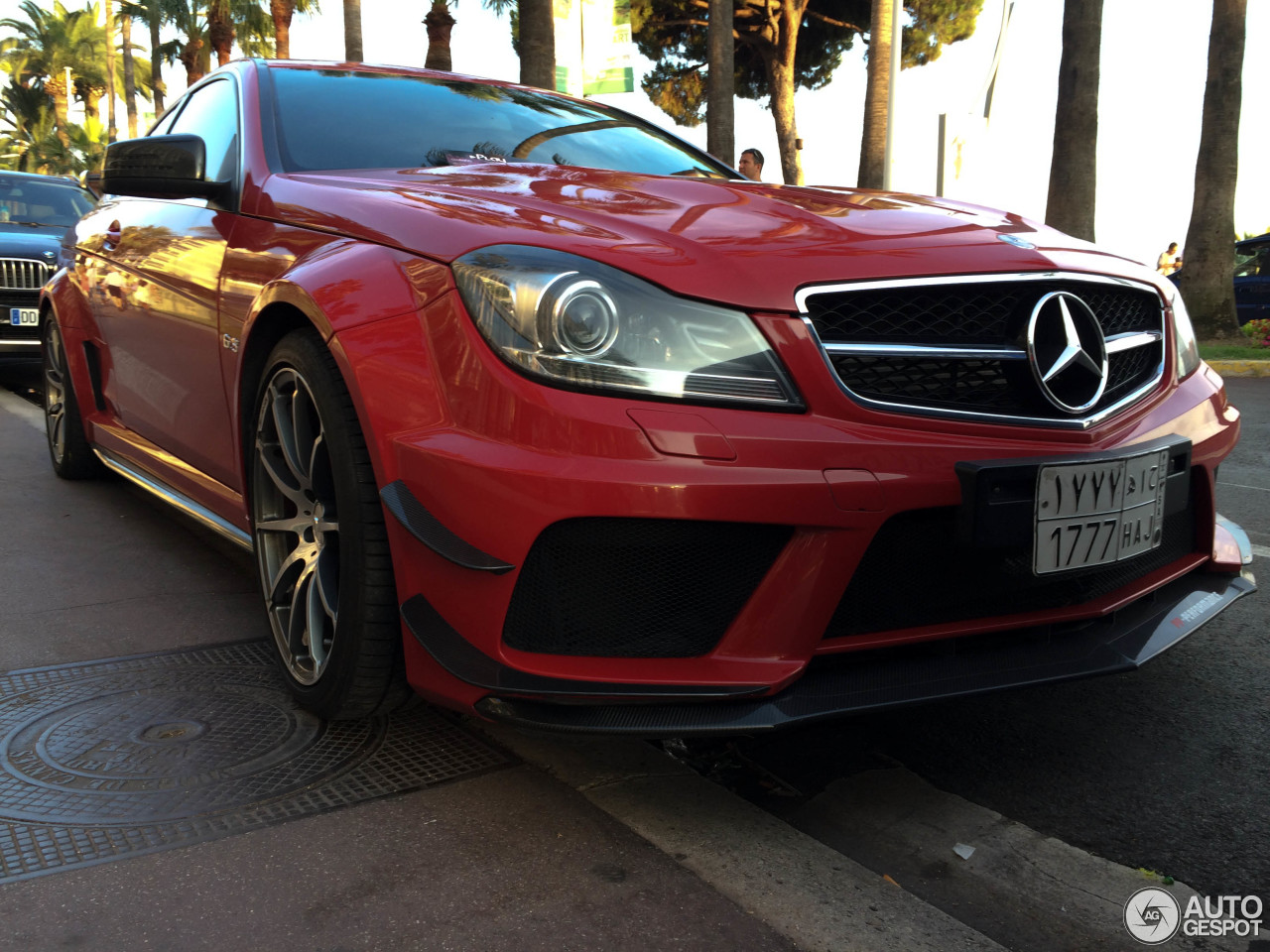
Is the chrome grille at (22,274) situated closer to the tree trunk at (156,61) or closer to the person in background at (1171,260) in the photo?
the person in background at (1171,260)

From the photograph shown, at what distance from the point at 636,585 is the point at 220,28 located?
33.2m

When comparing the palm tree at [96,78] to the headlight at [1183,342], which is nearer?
the headlight at [1183,342]

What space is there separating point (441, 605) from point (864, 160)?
18.3 meters

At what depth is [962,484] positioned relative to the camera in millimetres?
1980

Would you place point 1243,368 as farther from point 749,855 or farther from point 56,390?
point 749,855

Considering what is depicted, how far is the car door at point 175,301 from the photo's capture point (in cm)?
308

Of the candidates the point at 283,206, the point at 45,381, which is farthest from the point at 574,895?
the point at 45,381

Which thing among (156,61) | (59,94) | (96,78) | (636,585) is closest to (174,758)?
(636,585)

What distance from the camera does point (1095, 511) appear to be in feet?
6.91

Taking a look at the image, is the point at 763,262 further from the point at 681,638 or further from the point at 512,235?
the point at 681,638

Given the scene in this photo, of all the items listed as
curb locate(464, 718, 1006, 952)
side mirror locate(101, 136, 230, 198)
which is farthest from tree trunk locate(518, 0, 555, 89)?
curb locate(464, 718, 1006, 952)

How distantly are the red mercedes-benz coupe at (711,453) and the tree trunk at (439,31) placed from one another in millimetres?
19129

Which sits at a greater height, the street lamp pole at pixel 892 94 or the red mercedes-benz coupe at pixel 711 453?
the street lamp pole at pixel 892 94

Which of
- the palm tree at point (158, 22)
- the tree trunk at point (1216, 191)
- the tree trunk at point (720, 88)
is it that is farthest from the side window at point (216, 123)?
the palm tree at point (158, 22)
